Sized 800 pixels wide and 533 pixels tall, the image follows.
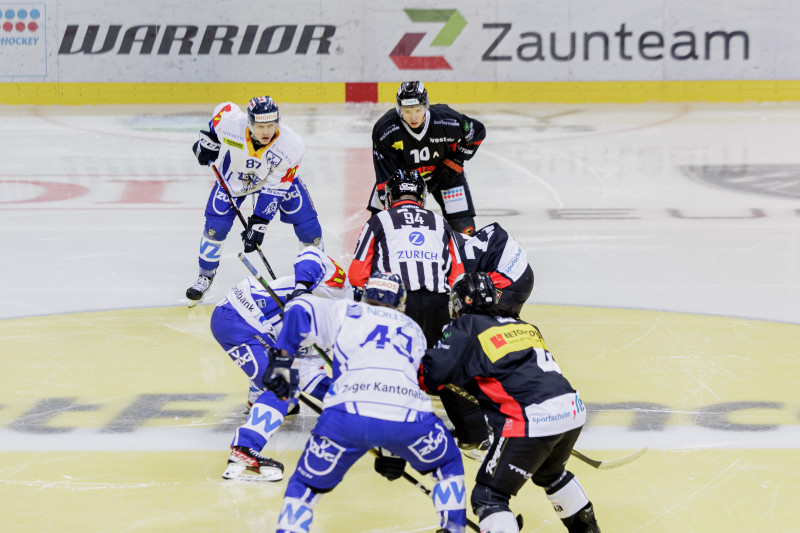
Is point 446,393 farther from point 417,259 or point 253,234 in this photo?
point 253,234

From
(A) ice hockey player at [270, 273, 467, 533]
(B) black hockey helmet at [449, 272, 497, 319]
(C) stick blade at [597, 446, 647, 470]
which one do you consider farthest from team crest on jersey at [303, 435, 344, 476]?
(C) stick blade at [597, 446, 647, 470]

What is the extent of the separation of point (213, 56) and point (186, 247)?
655 cm

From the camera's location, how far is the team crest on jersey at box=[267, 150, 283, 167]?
262 inches

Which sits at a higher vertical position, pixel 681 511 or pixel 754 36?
pixel 754 36

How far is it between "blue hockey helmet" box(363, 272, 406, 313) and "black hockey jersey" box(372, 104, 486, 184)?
2.66 m

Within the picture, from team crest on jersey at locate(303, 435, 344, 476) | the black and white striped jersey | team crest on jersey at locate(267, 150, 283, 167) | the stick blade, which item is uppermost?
team crest on jersey at locate(267, 150, 283, 167)

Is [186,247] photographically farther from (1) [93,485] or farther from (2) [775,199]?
(2) [775,199]

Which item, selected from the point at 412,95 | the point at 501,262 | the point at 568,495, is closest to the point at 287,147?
the point at 412,95

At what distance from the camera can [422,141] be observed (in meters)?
6.35

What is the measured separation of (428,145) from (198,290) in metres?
1.68

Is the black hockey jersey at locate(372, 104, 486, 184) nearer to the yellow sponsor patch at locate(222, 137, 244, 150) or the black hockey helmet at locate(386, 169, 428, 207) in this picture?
the yellow sponsor patch at locate(222, 137, 244, 150)

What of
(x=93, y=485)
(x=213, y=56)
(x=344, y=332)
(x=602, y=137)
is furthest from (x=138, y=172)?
(x=344, y=332)

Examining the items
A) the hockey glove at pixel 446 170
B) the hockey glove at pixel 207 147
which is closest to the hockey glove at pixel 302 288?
the hockey glove at pixel 446 170

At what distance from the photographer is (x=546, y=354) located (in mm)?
3797
